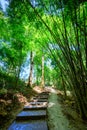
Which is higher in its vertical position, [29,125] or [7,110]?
[7,110]

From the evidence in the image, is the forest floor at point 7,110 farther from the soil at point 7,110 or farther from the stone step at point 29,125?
the stone step at point 29,125

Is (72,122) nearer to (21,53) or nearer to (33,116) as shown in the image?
(33,116)

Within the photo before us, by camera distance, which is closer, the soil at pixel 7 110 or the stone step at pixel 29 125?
the stone step at pixel 29 125

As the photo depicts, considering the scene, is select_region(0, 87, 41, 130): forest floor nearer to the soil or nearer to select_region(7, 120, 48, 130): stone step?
the soil

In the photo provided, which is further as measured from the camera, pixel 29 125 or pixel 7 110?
pixel 7 110

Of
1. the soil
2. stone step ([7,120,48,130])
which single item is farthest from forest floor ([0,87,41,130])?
stone step ([7,120,48,130])

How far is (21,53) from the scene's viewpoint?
295 inches

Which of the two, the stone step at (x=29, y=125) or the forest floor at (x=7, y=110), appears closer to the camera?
the stone step at (x=29, y=125)

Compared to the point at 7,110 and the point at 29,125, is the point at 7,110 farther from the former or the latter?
the point at 29,125

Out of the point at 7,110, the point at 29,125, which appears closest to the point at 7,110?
the point at 7,110

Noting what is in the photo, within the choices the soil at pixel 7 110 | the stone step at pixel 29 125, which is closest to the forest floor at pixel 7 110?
the soil at pixel 7 110

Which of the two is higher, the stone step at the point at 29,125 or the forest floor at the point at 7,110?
the forest floor at the point at 7,110

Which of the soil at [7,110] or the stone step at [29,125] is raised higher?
the soil at [7,110]

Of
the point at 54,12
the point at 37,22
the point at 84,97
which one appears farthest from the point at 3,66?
the point at 84,97
